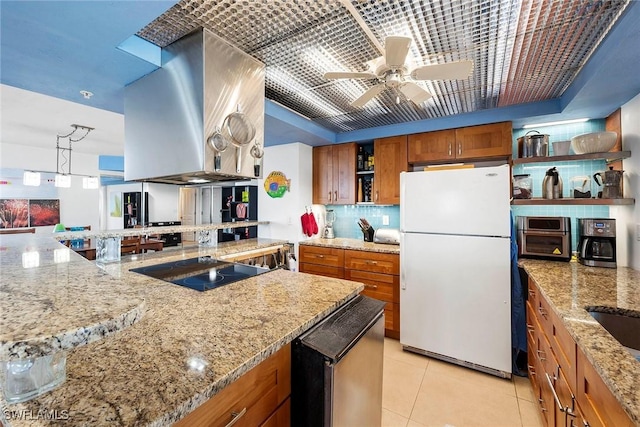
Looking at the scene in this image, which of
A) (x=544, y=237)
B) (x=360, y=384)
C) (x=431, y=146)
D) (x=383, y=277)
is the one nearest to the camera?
(x=360, y=384)

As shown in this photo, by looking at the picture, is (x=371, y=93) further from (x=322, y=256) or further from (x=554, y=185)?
(x=322, y=256)

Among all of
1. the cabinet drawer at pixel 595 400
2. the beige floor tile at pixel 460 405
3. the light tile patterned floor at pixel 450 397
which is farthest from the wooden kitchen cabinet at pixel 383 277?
the cabinet drawer at pixel 595 400

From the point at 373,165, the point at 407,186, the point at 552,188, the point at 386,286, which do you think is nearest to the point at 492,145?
the point at 552,188

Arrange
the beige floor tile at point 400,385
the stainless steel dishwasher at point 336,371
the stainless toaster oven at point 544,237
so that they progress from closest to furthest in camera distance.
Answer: the stainless steel dishwasher at point 336,371, the beige floor tile at point 400,385, the stainless toaster oven at point 544,237

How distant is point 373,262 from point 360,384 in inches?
68.5

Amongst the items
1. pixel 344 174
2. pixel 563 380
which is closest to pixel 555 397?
pixel 563 380

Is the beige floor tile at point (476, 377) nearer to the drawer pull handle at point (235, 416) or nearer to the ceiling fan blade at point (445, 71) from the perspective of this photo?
the drawer pull handle at point (235, 416)

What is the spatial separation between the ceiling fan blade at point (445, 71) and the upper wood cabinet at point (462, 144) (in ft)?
4.49

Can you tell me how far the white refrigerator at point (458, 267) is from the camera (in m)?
2.21

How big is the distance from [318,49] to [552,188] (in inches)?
87.6

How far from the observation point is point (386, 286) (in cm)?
283

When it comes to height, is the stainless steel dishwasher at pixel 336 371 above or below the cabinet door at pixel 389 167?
below

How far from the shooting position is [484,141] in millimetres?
2725

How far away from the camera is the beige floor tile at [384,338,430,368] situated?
245 cm
